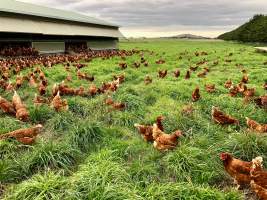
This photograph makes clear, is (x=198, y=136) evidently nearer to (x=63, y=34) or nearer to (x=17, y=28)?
(x=17, y=28)

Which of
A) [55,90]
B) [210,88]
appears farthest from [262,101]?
[55,90]

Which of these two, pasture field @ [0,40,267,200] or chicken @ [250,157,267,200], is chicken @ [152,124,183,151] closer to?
pasture field @ [0,40,267,200]

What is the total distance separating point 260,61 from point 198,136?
17656 mm

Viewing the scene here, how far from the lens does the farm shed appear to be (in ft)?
83.6

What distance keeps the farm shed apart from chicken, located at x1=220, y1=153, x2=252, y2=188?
20384 millimetres

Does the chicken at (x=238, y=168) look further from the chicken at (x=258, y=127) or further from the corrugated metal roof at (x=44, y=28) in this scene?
the corrugated metal roof at (x=44, y=28)

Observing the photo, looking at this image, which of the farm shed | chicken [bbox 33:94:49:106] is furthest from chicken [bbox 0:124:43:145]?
the farm shed

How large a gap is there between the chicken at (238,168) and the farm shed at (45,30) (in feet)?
66.9

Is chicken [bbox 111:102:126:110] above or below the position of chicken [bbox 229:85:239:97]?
below

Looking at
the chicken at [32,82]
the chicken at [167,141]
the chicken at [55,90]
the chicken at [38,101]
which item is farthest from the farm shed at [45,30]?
the chicken at [167,141]

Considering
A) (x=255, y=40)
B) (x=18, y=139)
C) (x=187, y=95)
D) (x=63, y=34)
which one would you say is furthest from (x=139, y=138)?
(x=255, y=40)

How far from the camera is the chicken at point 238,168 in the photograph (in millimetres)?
5648

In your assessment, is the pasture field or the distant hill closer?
the pasture field

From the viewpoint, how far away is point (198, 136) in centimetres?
759
